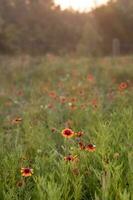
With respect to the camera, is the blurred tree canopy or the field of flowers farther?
the blurred tree canopy

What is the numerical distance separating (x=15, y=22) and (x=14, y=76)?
40.9 feet

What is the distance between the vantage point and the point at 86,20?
2605cm

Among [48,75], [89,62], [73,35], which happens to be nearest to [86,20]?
[73,35]

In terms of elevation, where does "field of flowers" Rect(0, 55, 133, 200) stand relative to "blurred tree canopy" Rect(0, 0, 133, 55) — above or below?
below

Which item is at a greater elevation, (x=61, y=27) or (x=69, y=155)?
(x=61, y=27)

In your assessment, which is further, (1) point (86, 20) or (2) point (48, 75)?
(1) point (86, 20)

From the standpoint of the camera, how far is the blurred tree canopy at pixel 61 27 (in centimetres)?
2312

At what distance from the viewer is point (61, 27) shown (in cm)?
2488

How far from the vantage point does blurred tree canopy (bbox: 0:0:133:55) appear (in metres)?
23.1

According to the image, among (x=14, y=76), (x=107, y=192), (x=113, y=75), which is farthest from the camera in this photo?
(x=14, y=76)

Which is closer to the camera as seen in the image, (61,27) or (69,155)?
(69,155)

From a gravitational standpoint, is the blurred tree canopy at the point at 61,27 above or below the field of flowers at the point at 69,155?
above

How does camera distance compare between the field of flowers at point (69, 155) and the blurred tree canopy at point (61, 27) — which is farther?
the blurred tree canopy at point (61, 27)

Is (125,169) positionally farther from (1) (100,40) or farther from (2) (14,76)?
(1) (100,40)
